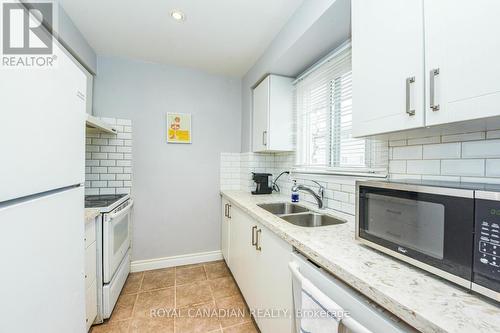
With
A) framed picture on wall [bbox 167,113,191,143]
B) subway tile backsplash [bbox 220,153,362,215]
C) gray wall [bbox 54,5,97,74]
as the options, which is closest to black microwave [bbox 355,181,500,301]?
subway tile backsplash [bbox 220,153,362,215]

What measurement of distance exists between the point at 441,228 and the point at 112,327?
2.17m

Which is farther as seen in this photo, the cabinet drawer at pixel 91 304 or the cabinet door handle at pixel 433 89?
the cabinet drawer at pixel 91 304

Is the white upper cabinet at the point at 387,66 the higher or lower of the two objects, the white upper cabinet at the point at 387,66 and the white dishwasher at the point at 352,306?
the higher

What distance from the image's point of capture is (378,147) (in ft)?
4.39

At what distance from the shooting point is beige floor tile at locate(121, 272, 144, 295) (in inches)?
81.0

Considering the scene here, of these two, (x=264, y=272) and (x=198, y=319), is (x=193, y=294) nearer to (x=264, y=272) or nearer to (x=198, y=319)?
(x=198, y=319)

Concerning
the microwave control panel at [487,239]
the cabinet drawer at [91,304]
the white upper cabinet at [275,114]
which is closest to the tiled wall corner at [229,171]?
the white upper cabinet at [275,114]

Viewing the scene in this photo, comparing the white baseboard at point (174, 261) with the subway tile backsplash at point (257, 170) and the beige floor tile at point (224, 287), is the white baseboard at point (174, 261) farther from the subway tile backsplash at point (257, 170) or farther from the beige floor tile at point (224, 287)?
the subway tile backsplash at point (257, 170)

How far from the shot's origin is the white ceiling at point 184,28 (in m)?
1.57

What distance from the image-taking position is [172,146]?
2.58m

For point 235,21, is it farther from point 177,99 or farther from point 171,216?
point 171,216

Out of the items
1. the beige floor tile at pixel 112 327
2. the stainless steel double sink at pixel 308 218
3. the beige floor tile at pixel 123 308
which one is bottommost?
the beige floor tile at pixel 112 327

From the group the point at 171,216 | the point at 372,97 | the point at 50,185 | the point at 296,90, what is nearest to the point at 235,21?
the point at 296,90

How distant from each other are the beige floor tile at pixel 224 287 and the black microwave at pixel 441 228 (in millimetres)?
1583
